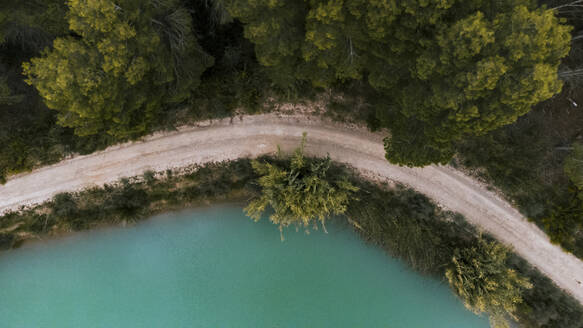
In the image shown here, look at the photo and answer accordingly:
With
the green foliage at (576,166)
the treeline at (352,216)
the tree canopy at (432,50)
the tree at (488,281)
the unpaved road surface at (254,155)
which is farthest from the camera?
the unpaved road surface at (254,155)

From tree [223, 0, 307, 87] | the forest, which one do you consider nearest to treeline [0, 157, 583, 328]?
the forest

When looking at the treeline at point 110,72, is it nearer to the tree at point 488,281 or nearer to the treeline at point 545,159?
the treeline at point 545,159

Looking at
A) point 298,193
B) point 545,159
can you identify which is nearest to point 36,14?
point 298,193

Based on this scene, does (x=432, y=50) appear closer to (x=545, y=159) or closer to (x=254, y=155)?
(x=254, y=155)

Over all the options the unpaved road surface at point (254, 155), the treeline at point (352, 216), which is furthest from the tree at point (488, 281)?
the unpaved road surface at point (254, 155)

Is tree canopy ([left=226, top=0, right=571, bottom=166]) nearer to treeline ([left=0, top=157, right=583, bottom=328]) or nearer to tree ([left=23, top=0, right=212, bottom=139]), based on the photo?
tree ([left=23, top=0, right=212, bottom=139])

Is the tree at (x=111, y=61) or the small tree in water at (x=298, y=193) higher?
the tree at (x=111, y=61)

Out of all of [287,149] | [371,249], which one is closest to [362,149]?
[287,149]
